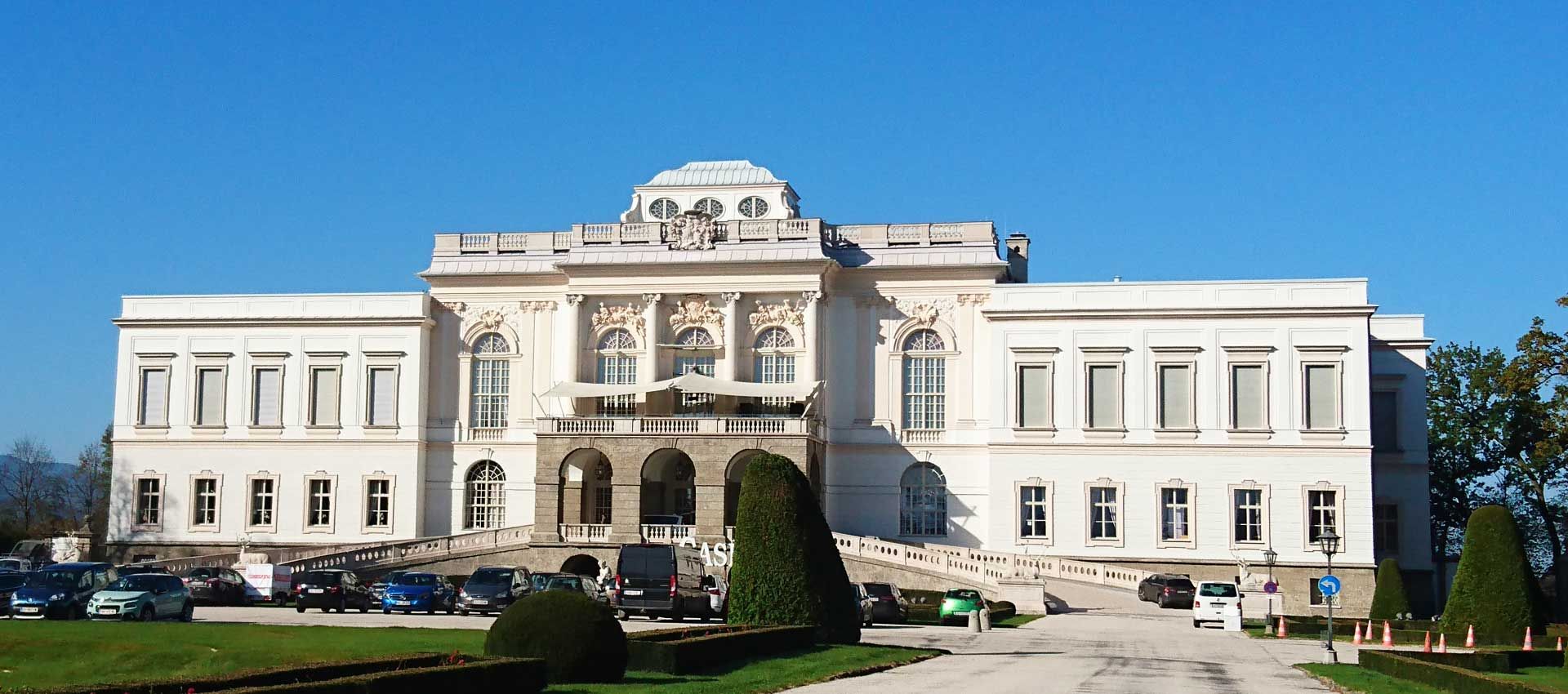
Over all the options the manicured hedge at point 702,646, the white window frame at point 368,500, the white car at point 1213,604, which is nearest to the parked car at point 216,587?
the white window frame at point 368,500

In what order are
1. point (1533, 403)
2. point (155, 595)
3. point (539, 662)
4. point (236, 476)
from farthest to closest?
1. point (236, 476)
2. point (1533, 403)
3. point (155, 595)
4. point (539, 662)

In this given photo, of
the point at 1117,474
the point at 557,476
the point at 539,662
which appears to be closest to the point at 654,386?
the point at 557,476

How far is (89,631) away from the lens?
Result: 1116 inches

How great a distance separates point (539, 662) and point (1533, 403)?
44.8 metres

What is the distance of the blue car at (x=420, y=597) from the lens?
43.4 m

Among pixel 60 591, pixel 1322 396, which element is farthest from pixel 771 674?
pixel 1322 396

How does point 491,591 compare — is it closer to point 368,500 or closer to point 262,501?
point 368,500

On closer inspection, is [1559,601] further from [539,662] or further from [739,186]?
[539,662]

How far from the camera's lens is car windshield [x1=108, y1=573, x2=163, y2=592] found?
37531 mm

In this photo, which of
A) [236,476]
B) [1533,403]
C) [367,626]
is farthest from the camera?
[236,476]

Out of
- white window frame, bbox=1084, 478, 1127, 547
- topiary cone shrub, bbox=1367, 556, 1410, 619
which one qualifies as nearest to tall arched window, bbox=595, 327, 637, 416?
white window frame, bbox=1084, 478, 1127, 547

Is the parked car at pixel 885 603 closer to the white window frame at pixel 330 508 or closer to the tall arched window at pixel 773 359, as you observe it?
the tall arched window at pixel 773 359

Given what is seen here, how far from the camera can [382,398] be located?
65062 mm

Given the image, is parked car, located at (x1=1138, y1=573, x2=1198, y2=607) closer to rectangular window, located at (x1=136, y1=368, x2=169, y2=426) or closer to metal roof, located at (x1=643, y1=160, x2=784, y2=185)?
metal roof, located at (x1=643, y1=160, x2=784, y2=185)
